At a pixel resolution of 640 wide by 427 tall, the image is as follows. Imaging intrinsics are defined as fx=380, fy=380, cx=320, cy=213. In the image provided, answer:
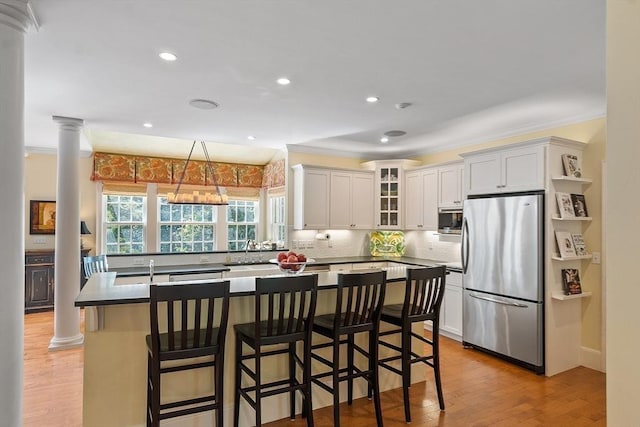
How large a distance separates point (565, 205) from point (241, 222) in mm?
5529

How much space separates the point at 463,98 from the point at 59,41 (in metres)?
3.24

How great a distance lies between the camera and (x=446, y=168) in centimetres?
546

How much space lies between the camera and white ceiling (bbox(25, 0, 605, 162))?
2123 mm

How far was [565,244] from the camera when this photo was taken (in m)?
3.94

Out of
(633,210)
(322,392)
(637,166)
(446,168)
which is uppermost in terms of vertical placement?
(446,168)

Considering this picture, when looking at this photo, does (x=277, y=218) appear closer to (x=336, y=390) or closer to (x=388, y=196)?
(x=388, y=196)

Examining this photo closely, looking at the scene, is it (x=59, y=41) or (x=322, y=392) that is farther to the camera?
(x=322, y=392)

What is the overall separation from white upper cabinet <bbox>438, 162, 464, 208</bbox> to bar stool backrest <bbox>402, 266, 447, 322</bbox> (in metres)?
2.32

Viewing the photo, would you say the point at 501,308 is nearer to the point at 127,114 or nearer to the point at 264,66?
the point at 264,66

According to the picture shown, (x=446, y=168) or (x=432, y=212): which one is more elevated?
(x=446, y=168)

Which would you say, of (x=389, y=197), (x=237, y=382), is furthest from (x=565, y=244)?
(x=237, y=382)

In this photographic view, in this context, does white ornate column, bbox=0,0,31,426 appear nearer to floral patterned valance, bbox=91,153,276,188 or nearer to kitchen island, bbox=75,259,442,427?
kitchen island, bbox=75,259,442,427

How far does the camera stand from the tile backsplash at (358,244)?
226 inches

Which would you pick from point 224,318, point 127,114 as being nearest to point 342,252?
point 127,114
